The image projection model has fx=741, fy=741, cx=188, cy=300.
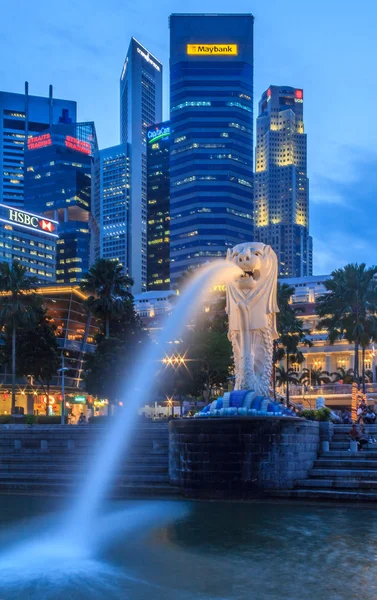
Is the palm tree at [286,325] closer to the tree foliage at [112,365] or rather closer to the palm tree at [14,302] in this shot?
the tree foliage at [112,365]

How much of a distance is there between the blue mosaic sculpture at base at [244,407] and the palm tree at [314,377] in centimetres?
7800

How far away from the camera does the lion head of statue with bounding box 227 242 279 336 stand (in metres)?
28.8

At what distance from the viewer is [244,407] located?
26453 millimetres

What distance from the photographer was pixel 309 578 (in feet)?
47.3

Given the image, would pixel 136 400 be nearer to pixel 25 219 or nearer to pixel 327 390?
pixel 327 390

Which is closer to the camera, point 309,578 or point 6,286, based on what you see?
point 309,578

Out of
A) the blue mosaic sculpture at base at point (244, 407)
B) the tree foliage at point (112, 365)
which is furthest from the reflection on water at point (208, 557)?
the tree foliage at point (112, 365)

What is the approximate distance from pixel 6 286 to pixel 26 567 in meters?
45.3

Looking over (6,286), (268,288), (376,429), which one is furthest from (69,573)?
(6,286)

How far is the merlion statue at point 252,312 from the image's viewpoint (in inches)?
1131

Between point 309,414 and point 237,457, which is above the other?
point 309,414

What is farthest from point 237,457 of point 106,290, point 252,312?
point 106,290

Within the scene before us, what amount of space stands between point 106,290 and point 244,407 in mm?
44563

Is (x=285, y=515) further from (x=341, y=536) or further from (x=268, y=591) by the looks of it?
(x=268, y=591)
